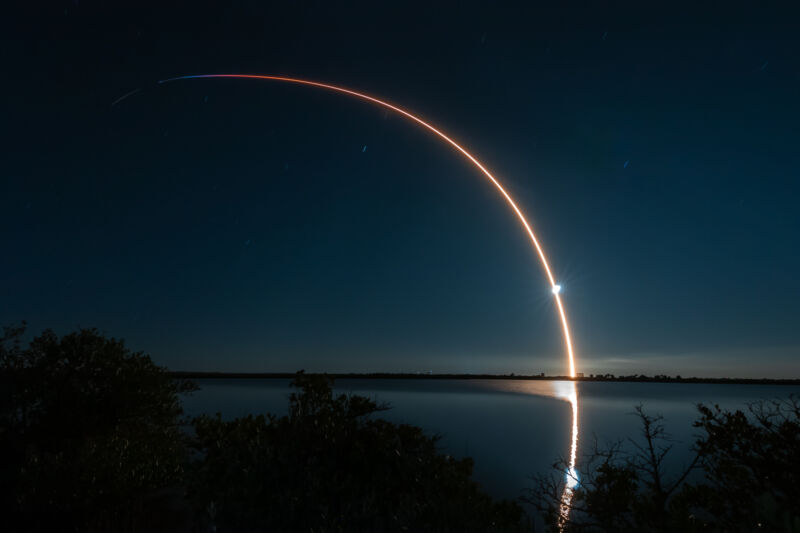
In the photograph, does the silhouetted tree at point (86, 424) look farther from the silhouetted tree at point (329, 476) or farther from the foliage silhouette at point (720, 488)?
the foliage silhouette at point (720, 488)

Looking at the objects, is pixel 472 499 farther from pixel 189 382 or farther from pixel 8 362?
pixel 8 362

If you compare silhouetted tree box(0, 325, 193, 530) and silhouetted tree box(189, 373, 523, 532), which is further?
silhouetted tree box(0, 325, 193, 530)

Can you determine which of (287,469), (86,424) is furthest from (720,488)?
(86,424)

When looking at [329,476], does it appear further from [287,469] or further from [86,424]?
[86,424]

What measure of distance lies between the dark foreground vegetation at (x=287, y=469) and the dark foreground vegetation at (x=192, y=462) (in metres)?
0.04

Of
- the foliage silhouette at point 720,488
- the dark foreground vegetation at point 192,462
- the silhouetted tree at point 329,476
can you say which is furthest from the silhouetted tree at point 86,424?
the foliage silhouette at point 720,488

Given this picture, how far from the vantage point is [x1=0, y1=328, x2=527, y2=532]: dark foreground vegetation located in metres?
9.09

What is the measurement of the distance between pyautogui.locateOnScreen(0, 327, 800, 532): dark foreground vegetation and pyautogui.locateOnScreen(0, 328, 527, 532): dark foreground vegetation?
4cm

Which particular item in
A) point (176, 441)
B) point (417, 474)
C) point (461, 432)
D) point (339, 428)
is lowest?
point (461, 432)

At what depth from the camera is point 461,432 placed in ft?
210

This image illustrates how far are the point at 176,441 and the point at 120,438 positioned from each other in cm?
238

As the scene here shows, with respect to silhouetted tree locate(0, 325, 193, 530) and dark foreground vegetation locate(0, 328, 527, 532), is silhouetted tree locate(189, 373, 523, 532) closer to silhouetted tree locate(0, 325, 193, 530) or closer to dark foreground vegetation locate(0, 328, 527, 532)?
dark foreground vegetation locate(0, 328, 527, 532)

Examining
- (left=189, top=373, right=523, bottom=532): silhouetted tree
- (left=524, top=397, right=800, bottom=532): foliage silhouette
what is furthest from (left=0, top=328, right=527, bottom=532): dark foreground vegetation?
(left=524, top=397, right=800, bottom=532): foliage silhouette

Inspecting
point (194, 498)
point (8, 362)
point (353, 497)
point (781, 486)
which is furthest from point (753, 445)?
point (8, 362)
